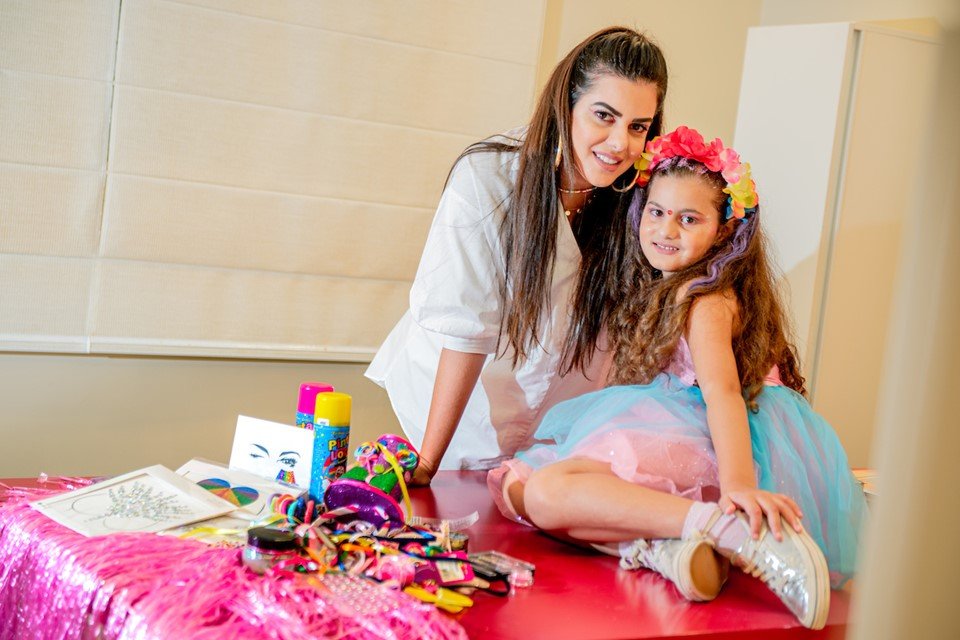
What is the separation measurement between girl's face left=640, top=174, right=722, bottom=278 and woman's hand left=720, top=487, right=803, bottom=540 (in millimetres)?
536

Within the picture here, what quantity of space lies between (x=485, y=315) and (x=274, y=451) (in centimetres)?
50

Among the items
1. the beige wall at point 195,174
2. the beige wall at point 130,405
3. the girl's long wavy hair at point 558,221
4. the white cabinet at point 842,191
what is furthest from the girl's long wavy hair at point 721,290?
the beige wall at point 130,405

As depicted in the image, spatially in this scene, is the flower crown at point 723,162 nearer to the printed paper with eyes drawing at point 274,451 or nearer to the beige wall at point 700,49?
the printed paper with eyes drawing at point 274,451

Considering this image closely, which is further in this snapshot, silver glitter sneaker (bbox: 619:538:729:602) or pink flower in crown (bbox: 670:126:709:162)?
pink flower in crown (bbox: 670:126:709:162)

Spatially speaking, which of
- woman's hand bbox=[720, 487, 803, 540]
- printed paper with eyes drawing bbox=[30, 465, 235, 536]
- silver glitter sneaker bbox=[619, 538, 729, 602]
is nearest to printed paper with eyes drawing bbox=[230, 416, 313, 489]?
printed paper with eyes drawing bbox=[30, 465, 235, 536]

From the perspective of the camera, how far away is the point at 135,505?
1.48 metres

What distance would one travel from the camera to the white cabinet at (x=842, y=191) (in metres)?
2.77

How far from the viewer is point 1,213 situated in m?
2.53

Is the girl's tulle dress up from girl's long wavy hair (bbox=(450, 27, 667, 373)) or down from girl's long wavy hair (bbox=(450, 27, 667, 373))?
down

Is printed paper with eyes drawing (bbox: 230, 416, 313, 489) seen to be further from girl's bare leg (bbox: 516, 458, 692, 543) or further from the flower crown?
the flower crown

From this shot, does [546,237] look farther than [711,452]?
Yes

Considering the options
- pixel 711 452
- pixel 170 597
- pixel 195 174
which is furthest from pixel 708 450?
pixel 195 174

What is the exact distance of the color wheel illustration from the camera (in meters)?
1.59

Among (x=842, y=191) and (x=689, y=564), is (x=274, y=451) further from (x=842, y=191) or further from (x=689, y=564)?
(x=842, y=191)
